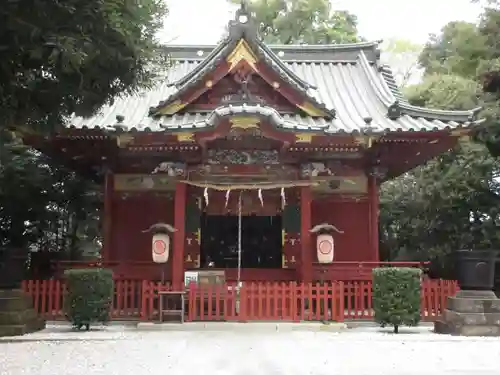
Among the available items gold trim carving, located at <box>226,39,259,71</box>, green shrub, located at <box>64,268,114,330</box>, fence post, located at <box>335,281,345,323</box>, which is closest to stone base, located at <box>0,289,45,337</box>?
green shrub, located at <box>64,268,114,330</box>

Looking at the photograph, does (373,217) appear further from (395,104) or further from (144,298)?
(144,298)

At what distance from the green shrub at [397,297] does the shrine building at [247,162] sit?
2.08 m

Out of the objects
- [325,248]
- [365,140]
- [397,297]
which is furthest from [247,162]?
[397,297]

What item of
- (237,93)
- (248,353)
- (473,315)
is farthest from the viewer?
(237,93)

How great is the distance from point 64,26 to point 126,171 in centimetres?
876

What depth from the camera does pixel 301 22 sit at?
29703mm

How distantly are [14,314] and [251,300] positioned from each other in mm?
4268

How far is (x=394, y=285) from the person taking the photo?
33.8ft

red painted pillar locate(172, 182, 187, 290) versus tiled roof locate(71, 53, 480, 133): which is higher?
tiled roof locate(71, 53, 480, 133)

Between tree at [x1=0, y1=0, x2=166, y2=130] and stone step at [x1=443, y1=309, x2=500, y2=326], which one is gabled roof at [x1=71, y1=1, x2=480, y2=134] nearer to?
stone step at [x1=443, y1=309, x2=500, y2=326]

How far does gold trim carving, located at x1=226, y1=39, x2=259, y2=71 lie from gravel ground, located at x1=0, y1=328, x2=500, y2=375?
6.07 m

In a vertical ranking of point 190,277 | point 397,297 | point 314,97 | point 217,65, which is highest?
point 217,65

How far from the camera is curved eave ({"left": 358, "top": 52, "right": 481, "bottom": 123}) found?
12.4m

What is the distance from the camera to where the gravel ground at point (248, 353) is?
6773mm
